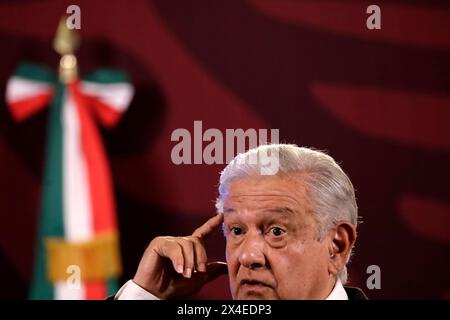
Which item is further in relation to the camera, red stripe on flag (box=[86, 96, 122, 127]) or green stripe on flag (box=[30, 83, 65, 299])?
red stripe on flag (box=[86, 96, 122, 127])

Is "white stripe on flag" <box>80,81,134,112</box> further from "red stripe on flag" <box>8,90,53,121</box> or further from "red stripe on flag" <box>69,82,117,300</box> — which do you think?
"red stripe on flag" <box>8,90,53,121</box>

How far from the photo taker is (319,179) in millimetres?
1996

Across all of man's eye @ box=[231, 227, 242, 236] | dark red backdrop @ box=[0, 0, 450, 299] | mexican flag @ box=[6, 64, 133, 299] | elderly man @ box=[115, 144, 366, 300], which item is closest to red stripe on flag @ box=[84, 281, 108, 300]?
mexican flag @ box=[6, 64, 133, 299]

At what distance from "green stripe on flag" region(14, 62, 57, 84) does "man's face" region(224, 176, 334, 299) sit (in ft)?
6.24

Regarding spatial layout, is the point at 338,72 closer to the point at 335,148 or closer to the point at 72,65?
the point at 335,148

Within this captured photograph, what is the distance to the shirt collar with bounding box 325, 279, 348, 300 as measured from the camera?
2018 mm

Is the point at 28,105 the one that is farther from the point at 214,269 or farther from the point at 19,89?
the point at 214,269

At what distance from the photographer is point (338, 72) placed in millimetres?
3488

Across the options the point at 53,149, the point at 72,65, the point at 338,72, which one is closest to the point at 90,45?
the point at 72,65

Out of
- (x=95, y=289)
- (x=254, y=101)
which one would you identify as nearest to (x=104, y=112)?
(x=254, y=101)

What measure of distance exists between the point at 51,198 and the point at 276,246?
6.00ft

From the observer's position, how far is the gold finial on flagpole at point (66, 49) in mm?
3527

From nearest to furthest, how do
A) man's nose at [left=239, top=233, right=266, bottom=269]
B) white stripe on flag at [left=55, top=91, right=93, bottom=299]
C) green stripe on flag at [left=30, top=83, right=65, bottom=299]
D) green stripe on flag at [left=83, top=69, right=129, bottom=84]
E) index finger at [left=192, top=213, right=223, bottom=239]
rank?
man's nose at [left=239, top=233, right=266, bottom=269] < index finger at [left=192, top=213, right=223, bottom=239] < green stripe on flag at [left=30, top=83, right=65, bottom=299] < white stripe on flag at [left=55, top=91, right=93, bottom=299] < green stripe on flag at [left=83, top=69, right=129, bottom=84]
